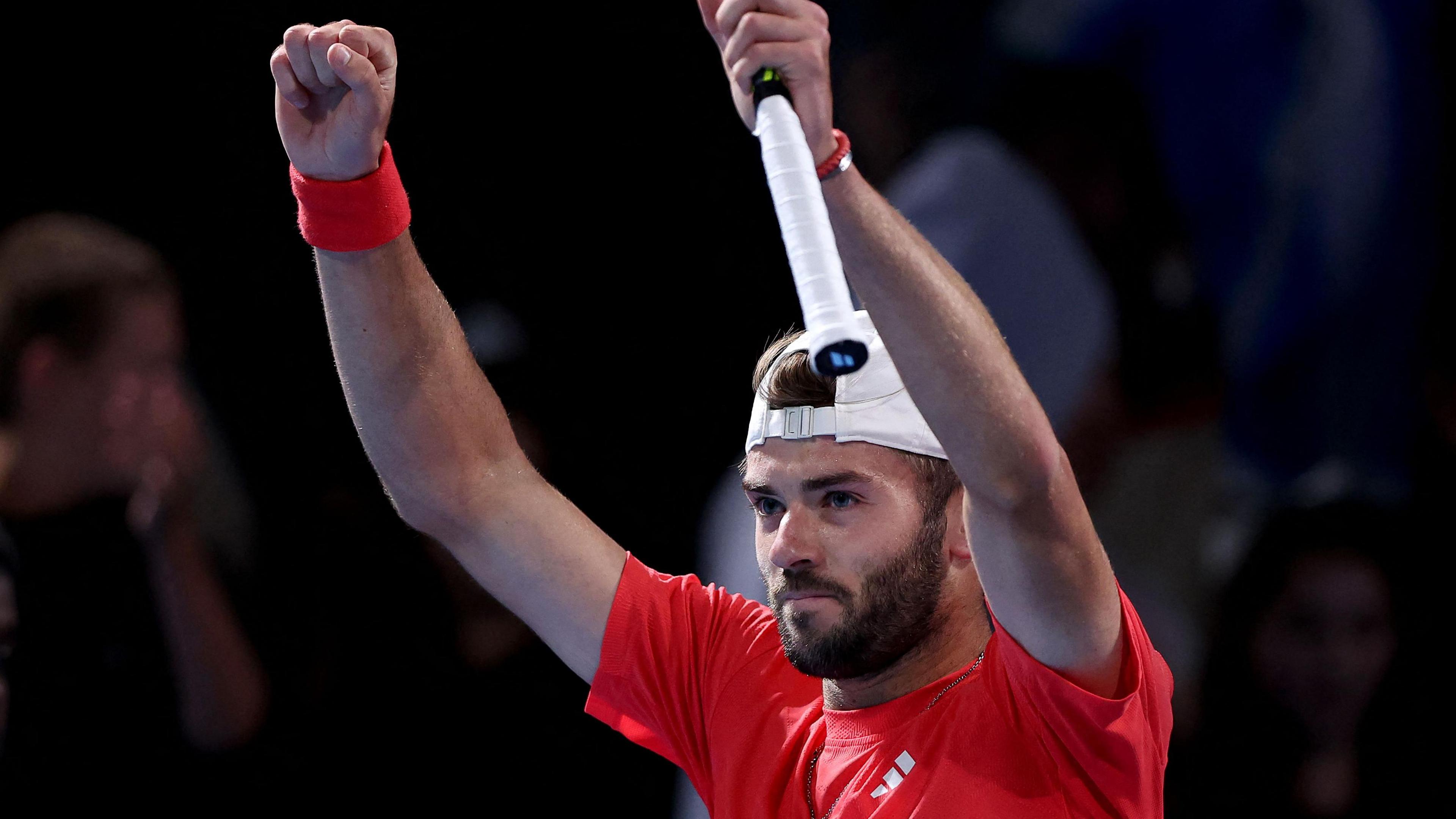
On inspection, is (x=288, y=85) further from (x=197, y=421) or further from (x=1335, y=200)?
(x=1335, y=200)

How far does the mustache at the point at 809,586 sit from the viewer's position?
2.02 metres

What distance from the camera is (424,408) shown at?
7.09 feet

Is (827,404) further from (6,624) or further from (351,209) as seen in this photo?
(6,624)

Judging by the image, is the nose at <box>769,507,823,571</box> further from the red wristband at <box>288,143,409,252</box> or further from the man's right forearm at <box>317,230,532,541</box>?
the red wristband at <box>288,143,409,252</box>

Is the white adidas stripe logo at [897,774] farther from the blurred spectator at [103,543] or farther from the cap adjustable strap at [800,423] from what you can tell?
the blurred spectator at [103,543]

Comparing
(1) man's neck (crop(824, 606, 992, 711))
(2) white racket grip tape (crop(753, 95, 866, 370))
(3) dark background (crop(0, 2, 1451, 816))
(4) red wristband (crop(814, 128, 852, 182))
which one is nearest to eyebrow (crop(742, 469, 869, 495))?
(1) man's neck (crop(824, 606, 992, 711))

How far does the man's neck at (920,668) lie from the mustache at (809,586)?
0.49 feet

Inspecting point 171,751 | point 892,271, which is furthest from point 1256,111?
point 171,751

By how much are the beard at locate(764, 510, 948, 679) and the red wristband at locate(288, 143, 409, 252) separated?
82 cm

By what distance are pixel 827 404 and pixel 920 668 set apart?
1.45ft

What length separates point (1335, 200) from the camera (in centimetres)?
476

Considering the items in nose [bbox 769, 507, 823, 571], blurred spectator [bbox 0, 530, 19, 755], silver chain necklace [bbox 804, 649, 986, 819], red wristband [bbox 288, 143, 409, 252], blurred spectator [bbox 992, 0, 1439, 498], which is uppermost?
blurred spectator [bbox 992, 0, 1439, 498]

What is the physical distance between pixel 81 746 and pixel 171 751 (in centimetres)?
21

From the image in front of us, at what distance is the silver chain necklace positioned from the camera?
6.68ft
